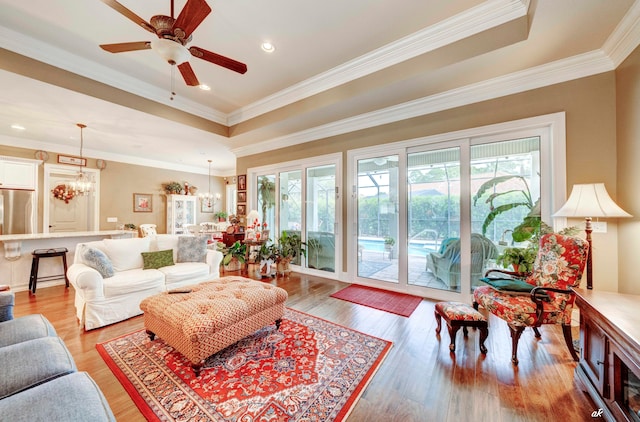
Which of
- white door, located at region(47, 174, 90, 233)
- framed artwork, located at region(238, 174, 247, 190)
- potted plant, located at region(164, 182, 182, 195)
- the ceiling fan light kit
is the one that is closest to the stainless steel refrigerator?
white door, located at region(47, 174, 90, 233)

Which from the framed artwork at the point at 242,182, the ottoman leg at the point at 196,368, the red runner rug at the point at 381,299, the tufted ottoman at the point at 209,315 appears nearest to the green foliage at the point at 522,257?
the red runner rug at the point at 381,299

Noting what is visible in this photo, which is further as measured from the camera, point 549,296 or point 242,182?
point 242,182

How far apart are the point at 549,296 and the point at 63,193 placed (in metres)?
9.39

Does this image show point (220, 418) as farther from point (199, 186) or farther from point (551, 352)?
point (199, 186)

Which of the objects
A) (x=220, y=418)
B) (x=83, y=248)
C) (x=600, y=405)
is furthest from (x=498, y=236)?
(x=83, y=248)

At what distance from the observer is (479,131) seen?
3.13 meters

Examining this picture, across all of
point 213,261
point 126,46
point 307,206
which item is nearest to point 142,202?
point 213,261

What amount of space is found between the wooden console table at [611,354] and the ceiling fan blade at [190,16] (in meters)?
3.19

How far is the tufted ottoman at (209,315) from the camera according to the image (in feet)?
6.04

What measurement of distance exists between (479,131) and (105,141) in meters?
7.61

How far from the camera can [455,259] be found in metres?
3.40

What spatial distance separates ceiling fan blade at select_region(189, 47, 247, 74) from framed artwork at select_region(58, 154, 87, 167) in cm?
629

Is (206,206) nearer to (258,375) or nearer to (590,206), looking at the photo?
(258,375)

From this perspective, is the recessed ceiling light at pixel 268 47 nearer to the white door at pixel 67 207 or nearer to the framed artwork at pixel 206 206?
the white door at pixel 67 207
